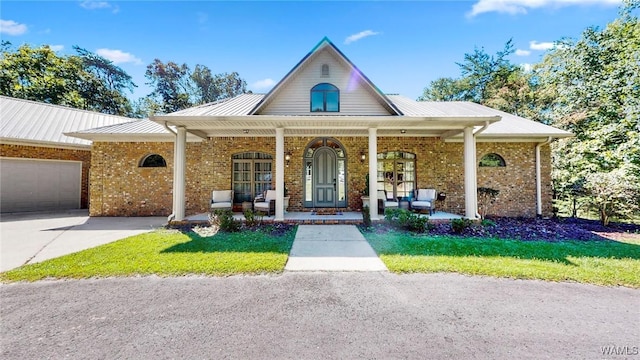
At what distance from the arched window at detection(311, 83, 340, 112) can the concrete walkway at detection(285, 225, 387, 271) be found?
447 cm

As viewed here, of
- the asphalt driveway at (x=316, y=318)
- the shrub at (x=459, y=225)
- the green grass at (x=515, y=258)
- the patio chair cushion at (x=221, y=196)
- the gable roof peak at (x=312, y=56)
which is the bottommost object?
the asphalt driveway at (x=316, y=318)

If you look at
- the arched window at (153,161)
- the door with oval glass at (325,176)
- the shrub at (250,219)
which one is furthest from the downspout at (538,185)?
the arched window at (153,161)

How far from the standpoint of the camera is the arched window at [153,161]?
9695 millimetres

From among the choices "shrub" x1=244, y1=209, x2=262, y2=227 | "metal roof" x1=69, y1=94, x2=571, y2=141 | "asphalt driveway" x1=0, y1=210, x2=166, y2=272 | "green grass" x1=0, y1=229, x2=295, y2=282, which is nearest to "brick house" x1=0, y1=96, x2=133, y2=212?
"asphalt driveway" x1=0, y1=210, x2=166, y2=272

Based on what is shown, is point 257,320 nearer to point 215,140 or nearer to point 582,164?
point 215,140

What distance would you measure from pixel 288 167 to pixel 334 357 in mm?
7876

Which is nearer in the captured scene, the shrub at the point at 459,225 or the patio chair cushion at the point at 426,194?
the shrub at the point at 459,225

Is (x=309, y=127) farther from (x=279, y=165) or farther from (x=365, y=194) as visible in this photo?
(x=365, y=194)

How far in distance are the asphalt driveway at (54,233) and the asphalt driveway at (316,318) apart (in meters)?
1.94

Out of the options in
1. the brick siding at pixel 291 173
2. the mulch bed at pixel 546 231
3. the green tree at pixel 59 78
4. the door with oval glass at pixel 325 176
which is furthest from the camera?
the green tree at pixel 59 78

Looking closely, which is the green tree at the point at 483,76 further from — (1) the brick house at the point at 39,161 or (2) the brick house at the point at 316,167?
(1) the brick house at the point at 39,161

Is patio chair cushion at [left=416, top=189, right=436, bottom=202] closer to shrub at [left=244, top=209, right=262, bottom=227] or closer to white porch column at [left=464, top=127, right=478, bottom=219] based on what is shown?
white porch column at [left=464, top=127, right=478, bottom=219]

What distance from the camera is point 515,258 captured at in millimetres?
4758

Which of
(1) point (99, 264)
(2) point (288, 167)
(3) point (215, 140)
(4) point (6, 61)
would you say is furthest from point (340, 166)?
(4) point (6, 61)
